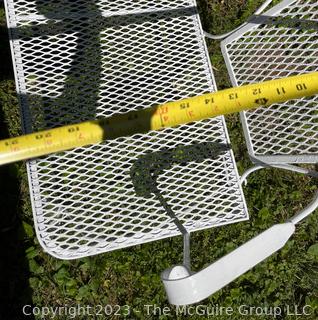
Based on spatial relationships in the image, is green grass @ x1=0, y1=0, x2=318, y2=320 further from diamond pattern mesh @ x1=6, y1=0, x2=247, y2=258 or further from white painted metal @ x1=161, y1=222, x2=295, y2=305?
white painted metal @ x1=161, y1=222, x2=295, y2=305

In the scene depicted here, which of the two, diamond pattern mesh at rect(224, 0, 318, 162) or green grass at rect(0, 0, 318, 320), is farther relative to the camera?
green grass at rect(0, 0, 318, 320)

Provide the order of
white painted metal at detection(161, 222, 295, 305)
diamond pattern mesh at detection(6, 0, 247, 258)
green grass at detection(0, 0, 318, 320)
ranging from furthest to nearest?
1. green grass at detection(0, 0, 318, 320)
2. diamond pattern mesh at detection(6, 0, 247, 258)
3. white painted metal at detection(161, 222, 295, 305)

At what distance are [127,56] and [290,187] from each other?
92 centimetres

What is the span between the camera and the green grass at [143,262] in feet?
6.04

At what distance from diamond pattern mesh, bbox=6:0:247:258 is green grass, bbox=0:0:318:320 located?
43 cm

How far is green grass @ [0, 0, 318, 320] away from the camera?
184 cm

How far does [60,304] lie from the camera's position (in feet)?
6.00

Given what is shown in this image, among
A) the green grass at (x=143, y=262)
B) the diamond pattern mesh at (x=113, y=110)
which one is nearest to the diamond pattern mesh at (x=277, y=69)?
the diamond pattern mesh at (x=113, y=110)

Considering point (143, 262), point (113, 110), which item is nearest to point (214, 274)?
point (113, 110)

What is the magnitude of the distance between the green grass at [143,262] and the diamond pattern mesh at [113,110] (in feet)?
1.42

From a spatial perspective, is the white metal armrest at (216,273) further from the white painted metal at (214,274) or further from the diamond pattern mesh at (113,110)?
the diamond pattern mesh at (113,110)

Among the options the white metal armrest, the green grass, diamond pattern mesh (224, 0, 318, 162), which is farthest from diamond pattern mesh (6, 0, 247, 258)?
the green grass

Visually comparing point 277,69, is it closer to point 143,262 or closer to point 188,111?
point 188,111

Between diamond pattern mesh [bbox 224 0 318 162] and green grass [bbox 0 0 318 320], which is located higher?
diamond pattern mesh [bbox 224 0 318 162]
